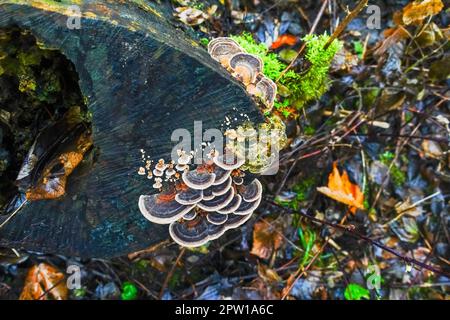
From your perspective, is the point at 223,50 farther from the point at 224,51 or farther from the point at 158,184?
the point at 158,184

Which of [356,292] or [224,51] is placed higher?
[224,51]

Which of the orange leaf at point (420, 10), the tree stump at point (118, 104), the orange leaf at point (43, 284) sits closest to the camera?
the tree stump at point (118, 104)

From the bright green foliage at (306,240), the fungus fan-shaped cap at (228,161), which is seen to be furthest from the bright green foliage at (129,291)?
the fungus fan-shaped cap at (228,161)

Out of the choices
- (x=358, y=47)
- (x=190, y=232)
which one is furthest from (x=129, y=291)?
(x=358, y=47)

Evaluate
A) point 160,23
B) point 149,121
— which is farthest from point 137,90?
point 160,23

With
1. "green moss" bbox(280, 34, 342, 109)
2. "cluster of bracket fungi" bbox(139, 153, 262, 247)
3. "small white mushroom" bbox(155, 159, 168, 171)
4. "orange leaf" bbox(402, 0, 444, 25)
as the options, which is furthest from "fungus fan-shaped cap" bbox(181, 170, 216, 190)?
"orange leaf" bbox(402, 0, 444, 25)

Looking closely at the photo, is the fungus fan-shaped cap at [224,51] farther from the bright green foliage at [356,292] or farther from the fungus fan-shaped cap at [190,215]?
the bright green foliage at [356,292]
